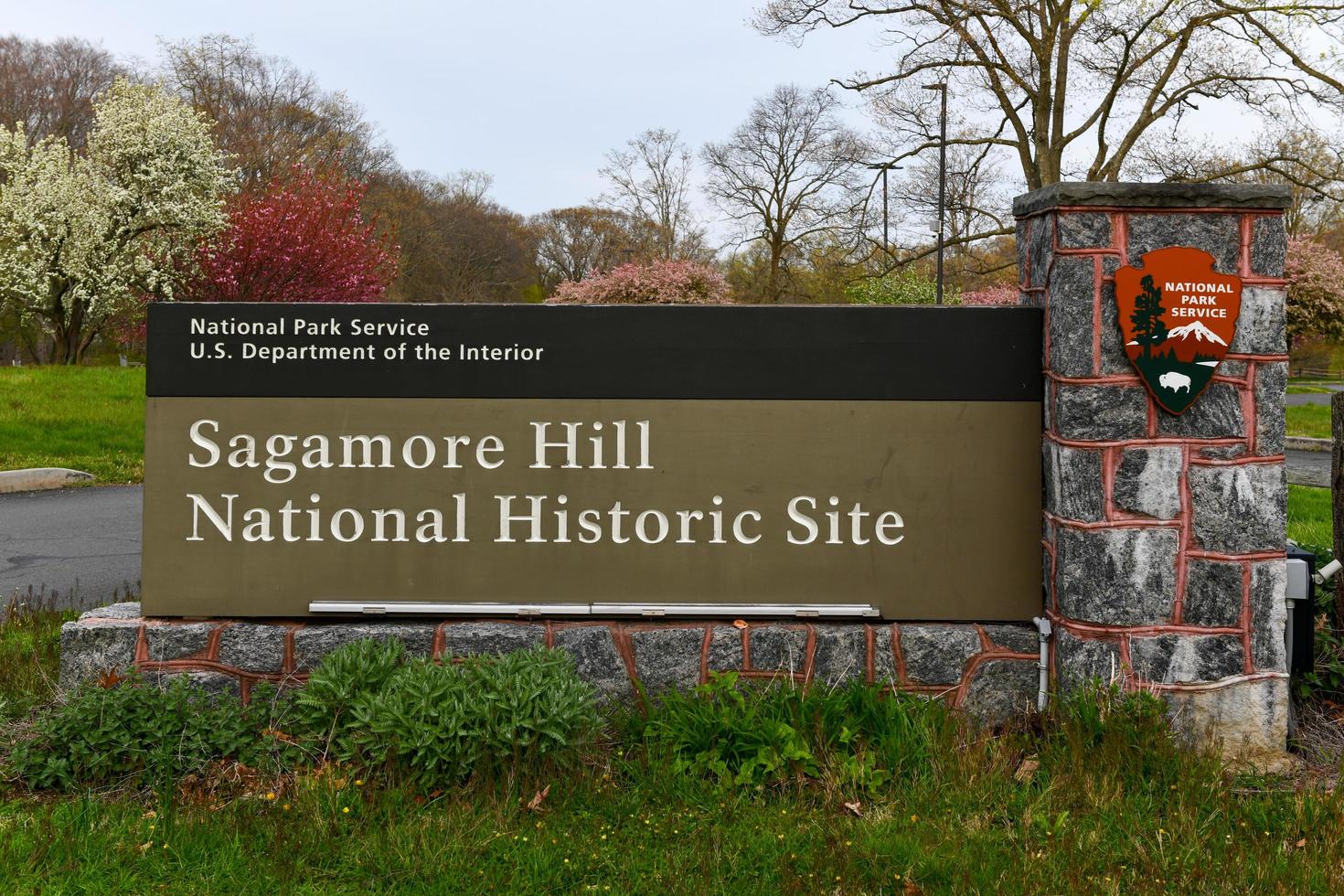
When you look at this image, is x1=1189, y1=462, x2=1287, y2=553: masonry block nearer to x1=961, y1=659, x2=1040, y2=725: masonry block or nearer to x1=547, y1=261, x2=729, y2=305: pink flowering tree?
x1=961, y1=659, x2=1040, y2=725: masonry block

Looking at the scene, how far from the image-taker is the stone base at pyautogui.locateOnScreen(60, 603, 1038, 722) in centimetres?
375

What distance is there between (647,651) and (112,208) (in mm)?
30166

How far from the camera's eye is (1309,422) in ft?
67.2

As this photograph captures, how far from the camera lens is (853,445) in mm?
3848

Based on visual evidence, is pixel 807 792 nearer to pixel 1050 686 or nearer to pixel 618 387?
pixel 1050 686

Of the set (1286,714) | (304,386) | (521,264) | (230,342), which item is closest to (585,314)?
(304,386)

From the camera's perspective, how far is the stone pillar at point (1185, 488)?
351 centimetres

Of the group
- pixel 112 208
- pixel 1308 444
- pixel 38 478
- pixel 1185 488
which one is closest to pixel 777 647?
pixel 1185 488

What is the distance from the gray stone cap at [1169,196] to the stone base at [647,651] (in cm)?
156

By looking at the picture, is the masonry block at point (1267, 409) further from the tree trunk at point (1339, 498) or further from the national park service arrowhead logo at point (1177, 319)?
the tree trunk at point (1339, 498)

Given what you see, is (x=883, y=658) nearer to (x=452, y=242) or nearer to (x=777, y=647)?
(x=777, y=647)

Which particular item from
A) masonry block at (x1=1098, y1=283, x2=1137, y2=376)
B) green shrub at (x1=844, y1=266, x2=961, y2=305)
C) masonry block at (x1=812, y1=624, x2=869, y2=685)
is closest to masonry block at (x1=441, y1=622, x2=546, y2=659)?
masonry block at (x1=812, y1=624, x2=869, y2=685)

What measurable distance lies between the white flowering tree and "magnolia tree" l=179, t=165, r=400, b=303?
4.80m

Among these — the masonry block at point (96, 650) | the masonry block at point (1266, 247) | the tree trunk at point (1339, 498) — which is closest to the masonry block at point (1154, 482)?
the masonry block at point (1266, 247)
